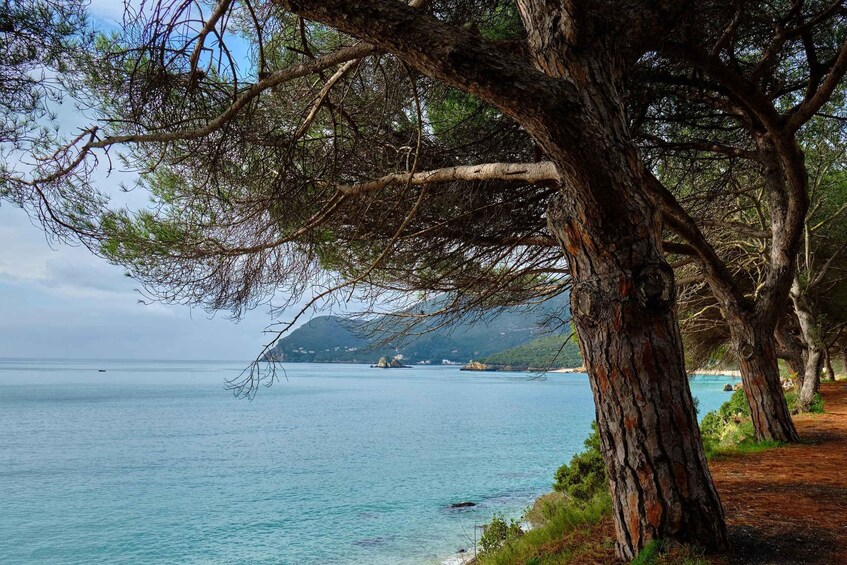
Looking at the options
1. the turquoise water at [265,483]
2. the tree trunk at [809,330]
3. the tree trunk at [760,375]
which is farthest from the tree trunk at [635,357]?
the tree trunk at [809,330]

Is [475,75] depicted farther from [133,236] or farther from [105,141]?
[133,236]

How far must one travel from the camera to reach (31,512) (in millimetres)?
15656

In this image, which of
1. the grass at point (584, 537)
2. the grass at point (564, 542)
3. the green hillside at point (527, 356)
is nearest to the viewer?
the grass at point (584, 537)

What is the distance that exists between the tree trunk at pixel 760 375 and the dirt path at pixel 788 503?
32 centimetres

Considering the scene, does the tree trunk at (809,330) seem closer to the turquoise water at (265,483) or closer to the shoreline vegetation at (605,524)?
the shoreline vegetation at (605,524)

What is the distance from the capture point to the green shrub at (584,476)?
282 inches

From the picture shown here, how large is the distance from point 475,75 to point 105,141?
296 cm

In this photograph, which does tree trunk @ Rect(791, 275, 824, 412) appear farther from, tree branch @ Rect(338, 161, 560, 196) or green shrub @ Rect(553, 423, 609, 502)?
tree branch @ Rect(338, 161, 560, 196)

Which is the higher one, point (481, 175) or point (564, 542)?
point (481, 175)

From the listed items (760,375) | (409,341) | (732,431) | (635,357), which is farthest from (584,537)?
(732,431)

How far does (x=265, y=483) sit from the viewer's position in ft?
61.4

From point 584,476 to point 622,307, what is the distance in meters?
5.17

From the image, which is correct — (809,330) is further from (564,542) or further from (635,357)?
(635,357)

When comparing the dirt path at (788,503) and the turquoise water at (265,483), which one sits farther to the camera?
the turquoise water at (265,483)
